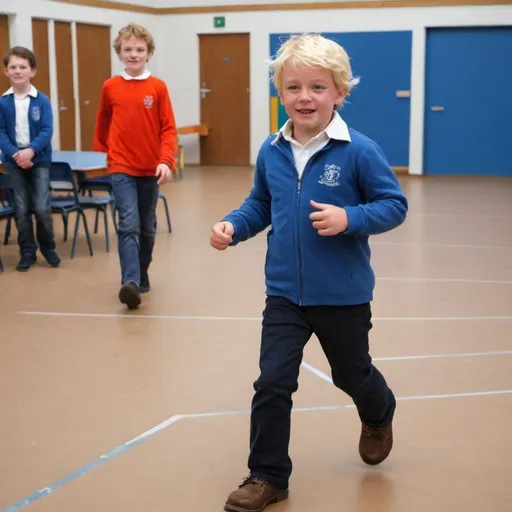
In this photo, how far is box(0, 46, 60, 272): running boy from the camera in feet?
21.1

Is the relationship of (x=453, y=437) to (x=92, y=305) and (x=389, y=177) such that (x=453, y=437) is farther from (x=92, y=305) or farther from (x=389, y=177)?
(x=92, y=305)

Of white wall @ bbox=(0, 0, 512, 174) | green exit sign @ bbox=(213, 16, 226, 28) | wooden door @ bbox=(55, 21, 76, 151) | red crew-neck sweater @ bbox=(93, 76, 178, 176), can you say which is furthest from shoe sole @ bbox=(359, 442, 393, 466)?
green exit sign @ bbox=(213, 16, 226, 28)

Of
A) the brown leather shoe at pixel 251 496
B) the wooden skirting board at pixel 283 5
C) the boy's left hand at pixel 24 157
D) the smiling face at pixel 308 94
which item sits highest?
the wooden skirting board at pixel 283 5

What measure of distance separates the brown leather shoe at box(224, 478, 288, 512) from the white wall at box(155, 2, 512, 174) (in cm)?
1191

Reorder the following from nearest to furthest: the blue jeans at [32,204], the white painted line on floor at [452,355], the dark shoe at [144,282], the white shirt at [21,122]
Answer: the white painted line on floor at [452,355], the dark shoe at [144,282], the white shirt at [21,122], the blue jeans at [32,204]

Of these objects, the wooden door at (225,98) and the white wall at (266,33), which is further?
the wooden door at (225,98)

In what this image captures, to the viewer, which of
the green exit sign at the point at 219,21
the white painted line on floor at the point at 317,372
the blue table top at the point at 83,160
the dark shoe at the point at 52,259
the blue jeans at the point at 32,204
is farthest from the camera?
the green exit sign at the point at 219,21

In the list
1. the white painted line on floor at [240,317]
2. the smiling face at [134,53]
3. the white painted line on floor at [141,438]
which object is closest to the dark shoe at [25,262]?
the white painted line on floor at [240,317]

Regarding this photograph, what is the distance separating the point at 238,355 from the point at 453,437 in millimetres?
1380

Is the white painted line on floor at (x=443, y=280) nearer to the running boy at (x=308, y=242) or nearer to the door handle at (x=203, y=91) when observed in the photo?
the running boy at (x=308, y=242)

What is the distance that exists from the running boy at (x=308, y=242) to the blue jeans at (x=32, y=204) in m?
4.12

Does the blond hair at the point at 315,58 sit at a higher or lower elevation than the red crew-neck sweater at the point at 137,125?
higher

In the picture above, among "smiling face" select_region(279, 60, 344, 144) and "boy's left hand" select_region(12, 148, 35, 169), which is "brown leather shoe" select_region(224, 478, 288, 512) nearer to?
"smiling face" select_region(279, 60, 344, 144)

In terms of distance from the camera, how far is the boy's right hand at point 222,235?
9.03 feet
